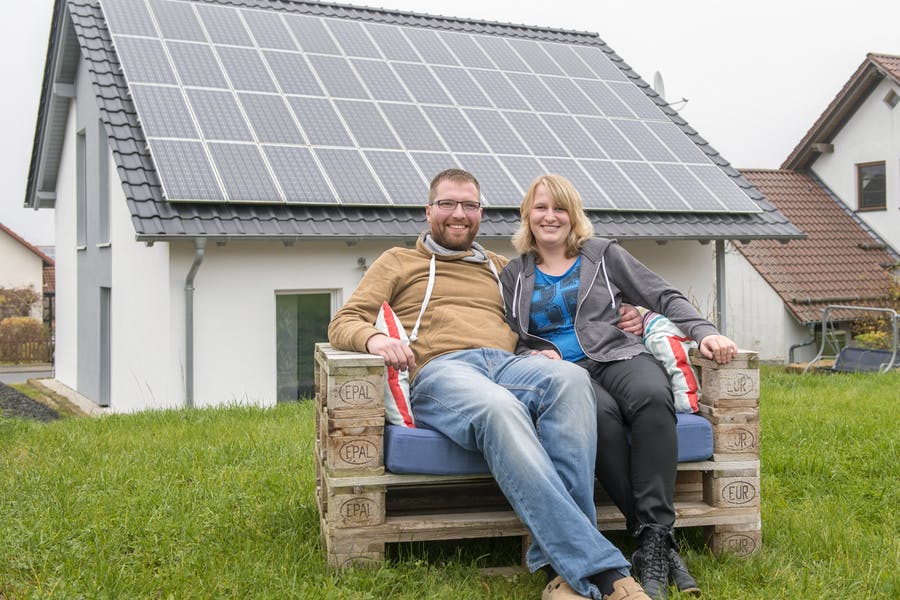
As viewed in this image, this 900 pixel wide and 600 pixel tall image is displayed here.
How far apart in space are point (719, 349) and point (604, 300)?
58 cm

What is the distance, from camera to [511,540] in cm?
436

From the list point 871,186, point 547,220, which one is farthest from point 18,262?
point 547,220

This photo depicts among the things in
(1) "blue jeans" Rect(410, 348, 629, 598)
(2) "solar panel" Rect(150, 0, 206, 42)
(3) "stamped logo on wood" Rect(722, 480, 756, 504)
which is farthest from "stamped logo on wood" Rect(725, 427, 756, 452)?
(2) "solar panel" Rect(150, 0, 206, 42)

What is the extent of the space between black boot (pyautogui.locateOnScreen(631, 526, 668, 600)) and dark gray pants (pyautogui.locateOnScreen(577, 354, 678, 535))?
0.04 metres

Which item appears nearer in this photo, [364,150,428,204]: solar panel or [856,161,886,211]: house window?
[364,150,428,204]: solar panel

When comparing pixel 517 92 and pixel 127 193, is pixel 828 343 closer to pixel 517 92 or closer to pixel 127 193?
pixel 517 92

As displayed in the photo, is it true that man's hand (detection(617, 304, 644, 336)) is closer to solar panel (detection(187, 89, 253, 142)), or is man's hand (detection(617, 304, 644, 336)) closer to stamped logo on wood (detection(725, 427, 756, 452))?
stamped logo on wood (detection(725, 427, 756, 452))

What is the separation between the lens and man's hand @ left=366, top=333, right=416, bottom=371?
3905 mm

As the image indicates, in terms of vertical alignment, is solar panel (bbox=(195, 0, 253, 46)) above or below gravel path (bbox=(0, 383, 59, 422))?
above

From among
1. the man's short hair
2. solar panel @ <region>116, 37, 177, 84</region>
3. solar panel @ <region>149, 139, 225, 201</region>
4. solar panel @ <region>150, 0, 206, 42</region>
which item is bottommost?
the man's short hair

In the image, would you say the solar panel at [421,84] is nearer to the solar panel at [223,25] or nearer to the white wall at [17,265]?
the solar panel at [223,25]

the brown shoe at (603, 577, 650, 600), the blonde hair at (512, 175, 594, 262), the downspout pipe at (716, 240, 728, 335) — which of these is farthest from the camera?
the downspout pipe at (716, 240, 728, 335)

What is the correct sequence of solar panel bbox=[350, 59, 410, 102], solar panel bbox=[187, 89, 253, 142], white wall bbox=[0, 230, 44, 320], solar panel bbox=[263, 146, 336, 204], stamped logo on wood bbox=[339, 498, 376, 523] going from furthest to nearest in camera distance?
white wall bbox=[0, 230, 44, 320] < solar panel bbox=[350, 59, 410, 102] < solar panel bbox=[187, 89, 253, 142] < solar panel bbox=[263, 146, 336, 204] < stamped logo on wood bbox=[339, 498, 376, 523]

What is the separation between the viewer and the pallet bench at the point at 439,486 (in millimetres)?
3812
